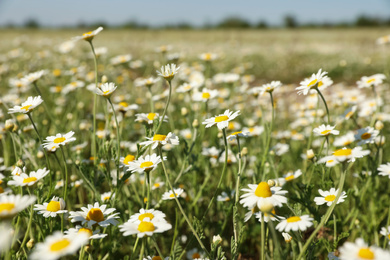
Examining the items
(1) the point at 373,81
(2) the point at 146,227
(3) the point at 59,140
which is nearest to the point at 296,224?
(2) the point at 146,227

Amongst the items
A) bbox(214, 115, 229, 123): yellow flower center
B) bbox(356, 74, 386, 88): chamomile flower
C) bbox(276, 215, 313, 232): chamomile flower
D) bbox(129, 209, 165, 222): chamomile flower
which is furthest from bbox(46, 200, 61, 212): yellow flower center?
bbox(356, 74, 386, 88): chamomile flower

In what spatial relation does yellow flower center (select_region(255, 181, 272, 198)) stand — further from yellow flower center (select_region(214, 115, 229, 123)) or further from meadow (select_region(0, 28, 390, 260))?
yellow flower center (select_region(214, 115, 229, 123))

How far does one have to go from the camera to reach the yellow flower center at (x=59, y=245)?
2.75 ft

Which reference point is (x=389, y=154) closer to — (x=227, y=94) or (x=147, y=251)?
(x=227, y=94)

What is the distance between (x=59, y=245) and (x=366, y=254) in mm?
813

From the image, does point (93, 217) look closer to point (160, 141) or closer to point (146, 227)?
point (146, 227)

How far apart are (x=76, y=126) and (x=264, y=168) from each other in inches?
82.0

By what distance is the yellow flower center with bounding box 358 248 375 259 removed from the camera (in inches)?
32.7

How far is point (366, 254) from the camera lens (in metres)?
0.84

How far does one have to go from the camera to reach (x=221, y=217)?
2.05 m

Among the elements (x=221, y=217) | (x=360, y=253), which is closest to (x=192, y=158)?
(x=221, y=217)

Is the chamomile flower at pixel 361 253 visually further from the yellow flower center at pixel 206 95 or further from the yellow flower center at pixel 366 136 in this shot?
the yellow flower center at pixel 206 95

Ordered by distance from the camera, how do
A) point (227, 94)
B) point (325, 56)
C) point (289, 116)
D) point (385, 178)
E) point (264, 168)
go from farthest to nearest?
1. point (325, 56)
2. point (289, 116)
3. point (227, 94)
4. point (385, 178)
5. point (264, 168)

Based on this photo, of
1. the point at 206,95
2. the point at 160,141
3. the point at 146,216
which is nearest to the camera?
the point at 146,216
